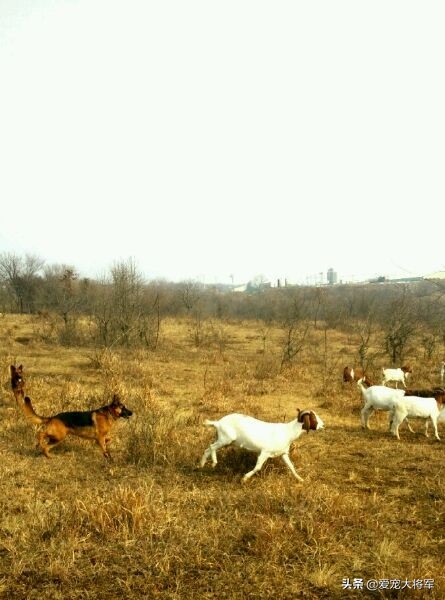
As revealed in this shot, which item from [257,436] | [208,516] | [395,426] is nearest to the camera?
[208,516]

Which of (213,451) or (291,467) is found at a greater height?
(213,451)

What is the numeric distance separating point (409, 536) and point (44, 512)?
3.51 meters

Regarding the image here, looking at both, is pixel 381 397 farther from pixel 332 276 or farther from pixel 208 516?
pixel 332 276

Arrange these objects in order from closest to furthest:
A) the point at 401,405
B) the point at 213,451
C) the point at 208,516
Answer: the point at 208,516, the point at 213,451, the point at 401,405

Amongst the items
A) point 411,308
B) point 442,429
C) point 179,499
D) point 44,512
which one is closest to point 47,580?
point 44,512

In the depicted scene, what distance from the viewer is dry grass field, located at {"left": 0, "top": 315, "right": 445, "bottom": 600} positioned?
11.7 ft

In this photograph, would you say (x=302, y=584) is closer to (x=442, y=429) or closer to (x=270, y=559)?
(x=270, y=559)

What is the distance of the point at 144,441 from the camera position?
21.8 ft

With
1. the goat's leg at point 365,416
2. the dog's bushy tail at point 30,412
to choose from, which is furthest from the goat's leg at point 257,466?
the goat's leg at point 365,416

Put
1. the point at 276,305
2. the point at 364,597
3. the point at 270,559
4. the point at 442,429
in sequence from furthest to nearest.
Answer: the point at 276,305, the point at 442,429, the point at 270,559, the point at 364,597

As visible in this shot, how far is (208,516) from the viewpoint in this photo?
15.4 feet

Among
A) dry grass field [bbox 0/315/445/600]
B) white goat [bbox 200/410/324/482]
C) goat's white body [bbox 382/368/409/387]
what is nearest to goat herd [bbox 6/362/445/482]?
white goat [bbox 200/410/324/482]

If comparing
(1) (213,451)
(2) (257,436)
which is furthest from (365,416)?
(1) (213,451)

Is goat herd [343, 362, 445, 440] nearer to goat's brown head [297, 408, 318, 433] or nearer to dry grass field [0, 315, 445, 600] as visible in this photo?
dry grass field [0, 315, 445, 600]
